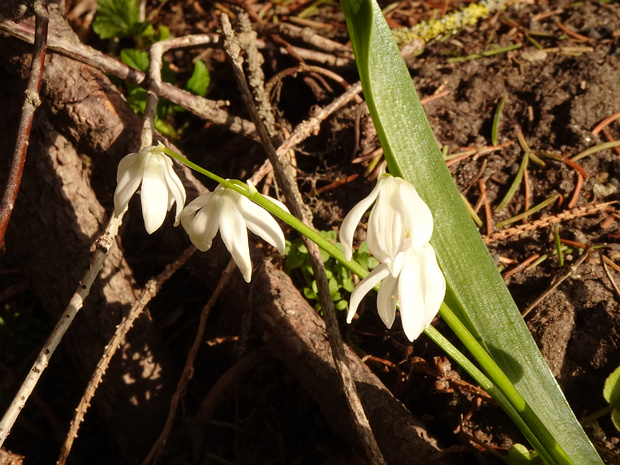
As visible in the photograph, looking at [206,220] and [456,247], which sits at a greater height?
[206,220]

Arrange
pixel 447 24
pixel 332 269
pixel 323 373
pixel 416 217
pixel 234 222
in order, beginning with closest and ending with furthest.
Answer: pixel 416 217, pixel 234 222, pixel 323 373, pixel 332 269, pixel 447 24

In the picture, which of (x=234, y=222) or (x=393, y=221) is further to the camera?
(x=234, y=222)

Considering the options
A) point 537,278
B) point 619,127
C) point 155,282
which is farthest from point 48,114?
point 619,127

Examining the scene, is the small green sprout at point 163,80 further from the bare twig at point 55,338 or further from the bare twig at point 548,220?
the bare twig at point 548,220

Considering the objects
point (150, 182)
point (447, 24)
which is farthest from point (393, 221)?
point (447, 24)

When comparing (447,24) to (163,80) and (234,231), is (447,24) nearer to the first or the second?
(163,80)

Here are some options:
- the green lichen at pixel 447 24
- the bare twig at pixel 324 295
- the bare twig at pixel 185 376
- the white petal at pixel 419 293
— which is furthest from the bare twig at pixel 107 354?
the green lichen at pixel 447 24

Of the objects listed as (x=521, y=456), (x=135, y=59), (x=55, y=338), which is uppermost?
(x=135, y=59)
